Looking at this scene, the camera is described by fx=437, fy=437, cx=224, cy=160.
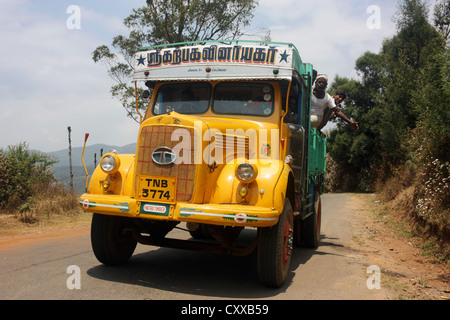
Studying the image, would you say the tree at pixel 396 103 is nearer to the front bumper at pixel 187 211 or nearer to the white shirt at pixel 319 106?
the white shirt at pixel 319 106

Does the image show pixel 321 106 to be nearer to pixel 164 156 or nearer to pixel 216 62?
pixel 216 62

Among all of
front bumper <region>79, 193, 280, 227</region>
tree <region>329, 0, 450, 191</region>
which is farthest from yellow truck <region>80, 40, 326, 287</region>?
tree <region>329, 0, 450, 191</region>

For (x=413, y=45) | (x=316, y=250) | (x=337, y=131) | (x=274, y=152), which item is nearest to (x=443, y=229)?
(x=316, y=250)

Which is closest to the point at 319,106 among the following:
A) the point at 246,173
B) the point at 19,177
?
the point at 246,173

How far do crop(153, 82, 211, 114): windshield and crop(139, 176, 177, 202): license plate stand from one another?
1592mm

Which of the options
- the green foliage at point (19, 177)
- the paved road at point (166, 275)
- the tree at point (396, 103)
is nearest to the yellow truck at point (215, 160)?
the paved road at point (166, 275)

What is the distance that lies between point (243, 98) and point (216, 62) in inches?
24.5

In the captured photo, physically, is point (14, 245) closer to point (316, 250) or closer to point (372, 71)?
point (316, 250)

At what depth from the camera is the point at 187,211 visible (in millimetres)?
4605

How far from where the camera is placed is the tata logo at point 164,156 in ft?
16.2

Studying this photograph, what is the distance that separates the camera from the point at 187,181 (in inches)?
192

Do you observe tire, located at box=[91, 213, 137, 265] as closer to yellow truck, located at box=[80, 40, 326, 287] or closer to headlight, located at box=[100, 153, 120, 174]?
yellow truck, located at box=[80, 40, 326, 287]

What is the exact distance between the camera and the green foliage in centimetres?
1107
